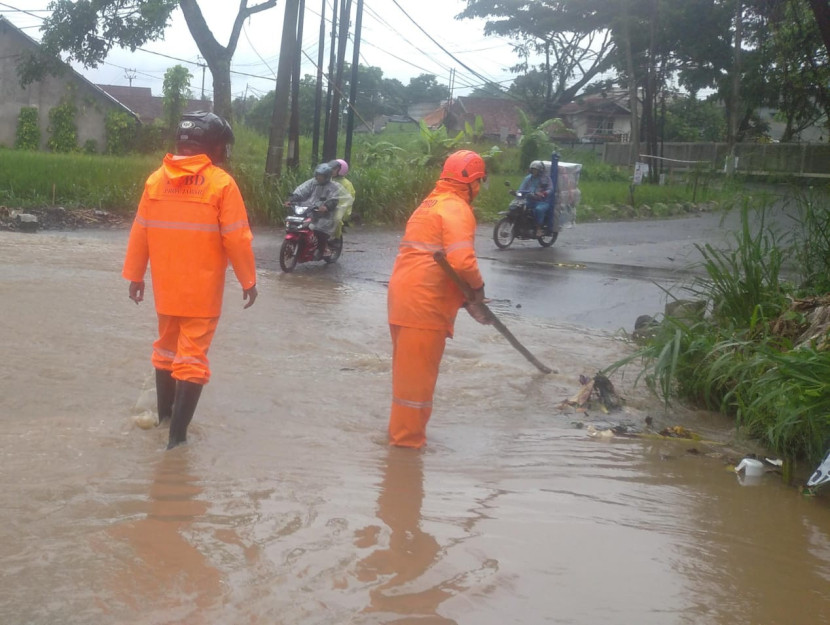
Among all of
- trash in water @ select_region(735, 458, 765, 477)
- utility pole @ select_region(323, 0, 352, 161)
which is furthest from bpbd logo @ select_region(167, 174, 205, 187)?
utility pole @ select_region(323, 0, 352, 161)

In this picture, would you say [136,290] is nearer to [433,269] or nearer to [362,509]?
[433,269]

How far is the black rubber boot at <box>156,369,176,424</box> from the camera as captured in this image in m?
4.98

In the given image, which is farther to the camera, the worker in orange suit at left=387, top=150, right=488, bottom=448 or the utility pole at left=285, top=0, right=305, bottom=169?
the utility pole at left=285, top=0, right=305, bottom=169

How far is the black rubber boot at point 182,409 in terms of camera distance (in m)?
4.70

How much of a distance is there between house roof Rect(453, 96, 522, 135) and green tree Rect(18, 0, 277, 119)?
35146mm

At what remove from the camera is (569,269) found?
1402 cm

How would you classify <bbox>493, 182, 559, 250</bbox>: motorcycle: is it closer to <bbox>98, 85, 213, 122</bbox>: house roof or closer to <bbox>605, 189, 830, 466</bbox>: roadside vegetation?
<bbox>605, 189, 830, 466</bbox>: roadside vegetation

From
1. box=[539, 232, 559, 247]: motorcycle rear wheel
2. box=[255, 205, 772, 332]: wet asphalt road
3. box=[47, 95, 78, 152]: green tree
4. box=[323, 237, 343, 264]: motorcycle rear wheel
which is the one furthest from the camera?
box=[47, 95, 78, 152]: green tree

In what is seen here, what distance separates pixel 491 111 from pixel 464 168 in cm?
5676

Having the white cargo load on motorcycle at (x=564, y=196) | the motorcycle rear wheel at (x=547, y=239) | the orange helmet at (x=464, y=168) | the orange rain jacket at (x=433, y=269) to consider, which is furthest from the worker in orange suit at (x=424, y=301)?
the white cargo load on motorcycle at (x=564, y=196)

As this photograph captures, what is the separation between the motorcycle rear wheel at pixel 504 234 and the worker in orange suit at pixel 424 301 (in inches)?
442

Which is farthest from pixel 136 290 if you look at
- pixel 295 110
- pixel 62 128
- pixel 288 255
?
pixel 62 128

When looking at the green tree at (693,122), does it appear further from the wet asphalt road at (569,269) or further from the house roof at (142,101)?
the wet asphalt road at (569,269)

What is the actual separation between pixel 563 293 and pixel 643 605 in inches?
339
